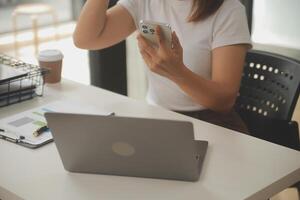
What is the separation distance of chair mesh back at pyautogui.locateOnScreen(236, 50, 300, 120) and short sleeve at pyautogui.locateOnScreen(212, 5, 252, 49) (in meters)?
0.15

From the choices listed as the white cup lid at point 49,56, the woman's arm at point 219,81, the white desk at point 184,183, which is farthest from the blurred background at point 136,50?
the white desk at point 184,183

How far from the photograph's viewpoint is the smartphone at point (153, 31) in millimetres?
1517

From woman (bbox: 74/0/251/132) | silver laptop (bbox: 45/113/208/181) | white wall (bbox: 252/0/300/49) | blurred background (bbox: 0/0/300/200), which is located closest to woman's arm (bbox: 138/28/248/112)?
woman (bbox: 74/0/251/132)

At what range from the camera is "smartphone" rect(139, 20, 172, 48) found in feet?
4.98

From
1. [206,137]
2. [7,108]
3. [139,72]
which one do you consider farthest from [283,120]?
[139,72]

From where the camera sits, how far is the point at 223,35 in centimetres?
178

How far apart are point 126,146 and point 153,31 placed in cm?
40

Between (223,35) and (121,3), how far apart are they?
426 millimetres

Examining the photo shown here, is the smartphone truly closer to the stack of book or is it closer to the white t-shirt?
the white t-shirt

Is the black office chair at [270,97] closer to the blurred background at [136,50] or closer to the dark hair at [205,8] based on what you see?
the dark hair at [205,8]

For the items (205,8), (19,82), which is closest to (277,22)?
(205,8)

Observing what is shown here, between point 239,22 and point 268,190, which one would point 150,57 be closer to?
point 239,22

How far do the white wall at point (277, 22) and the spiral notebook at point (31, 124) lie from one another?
71.0 inches

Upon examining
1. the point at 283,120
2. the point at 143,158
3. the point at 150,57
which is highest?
the point at 150,57
